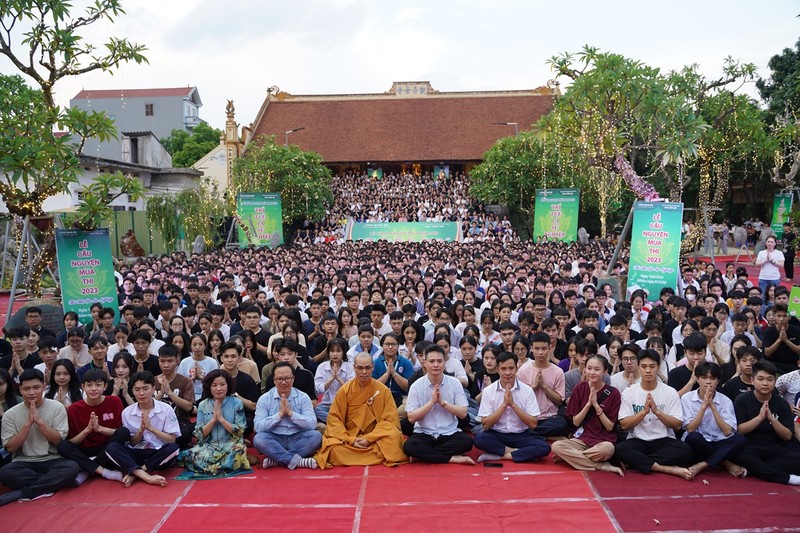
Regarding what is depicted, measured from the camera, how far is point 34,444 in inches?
243

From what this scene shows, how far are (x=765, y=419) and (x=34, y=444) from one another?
20.8 ft

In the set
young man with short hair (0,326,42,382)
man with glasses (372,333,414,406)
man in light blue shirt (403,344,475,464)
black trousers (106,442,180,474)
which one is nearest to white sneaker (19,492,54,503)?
black trousers (106,442,180,474)

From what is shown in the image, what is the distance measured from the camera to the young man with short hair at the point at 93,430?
6.21 m

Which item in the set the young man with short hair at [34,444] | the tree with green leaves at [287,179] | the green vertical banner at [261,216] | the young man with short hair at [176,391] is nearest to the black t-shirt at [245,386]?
the young man with short hair at [176,391]

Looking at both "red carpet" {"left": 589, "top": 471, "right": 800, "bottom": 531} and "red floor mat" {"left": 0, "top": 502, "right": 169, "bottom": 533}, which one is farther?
"red floor mat" {"left": 0, "top": 502, "right": 169, "bottom": 533}

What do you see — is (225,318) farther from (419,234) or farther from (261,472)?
(419,234)

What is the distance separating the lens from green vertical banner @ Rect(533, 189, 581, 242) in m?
23.8

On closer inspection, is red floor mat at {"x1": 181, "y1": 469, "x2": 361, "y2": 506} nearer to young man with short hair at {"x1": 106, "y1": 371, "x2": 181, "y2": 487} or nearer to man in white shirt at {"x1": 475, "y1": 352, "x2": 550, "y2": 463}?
young man with short hair at {"x1": 106, "y1": 371, "x2": 181, "y2": 487}


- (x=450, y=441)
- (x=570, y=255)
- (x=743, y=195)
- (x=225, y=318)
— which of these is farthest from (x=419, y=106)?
(x=450, y=441)

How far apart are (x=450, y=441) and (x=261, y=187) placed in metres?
23.7

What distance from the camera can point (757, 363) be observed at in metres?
6.11

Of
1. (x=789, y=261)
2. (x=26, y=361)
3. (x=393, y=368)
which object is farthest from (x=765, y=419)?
(x=789, y=261)

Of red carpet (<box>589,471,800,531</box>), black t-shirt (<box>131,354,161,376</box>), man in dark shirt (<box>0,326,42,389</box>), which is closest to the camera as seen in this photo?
red carpet (<box>589,471,800,531</box>)

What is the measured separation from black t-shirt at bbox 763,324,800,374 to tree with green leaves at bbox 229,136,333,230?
2241 cm
